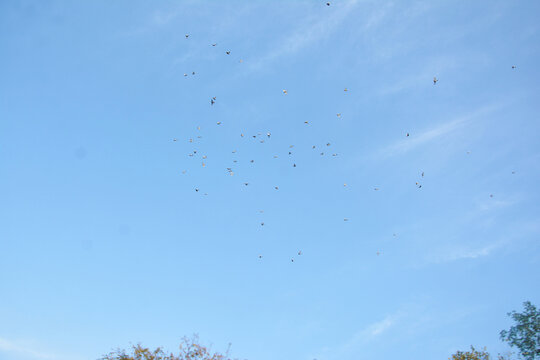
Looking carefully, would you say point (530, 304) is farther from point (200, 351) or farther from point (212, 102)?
point (212, 102)

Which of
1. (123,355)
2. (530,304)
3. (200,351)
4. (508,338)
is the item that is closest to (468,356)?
(508,338)

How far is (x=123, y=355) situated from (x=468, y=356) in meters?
35.3

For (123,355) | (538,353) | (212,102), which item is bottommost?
(538,353)

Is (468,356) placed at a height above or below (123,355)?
below

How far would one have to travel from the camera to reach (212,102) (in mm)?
35938

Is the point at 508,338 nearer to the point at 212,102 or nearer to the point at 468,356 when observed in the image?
the point at 468,356

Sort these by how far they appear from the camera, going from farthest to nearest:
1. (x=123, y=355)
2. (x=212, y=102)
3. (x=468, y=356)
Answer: (x=468, y=356) < (x=123, y=355) < (x=212, y=102)

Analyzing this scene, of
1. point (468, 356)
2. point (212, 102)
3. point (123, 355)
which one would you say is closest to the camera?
point (212, 102)

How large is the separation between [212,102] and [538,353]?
40.3 meters

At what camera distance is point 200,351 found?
134 feet

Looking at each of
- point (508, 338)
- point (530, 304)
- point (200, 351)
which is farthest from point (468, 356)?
point (200, 351)

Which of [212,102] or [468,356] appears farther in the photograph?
[468,356]

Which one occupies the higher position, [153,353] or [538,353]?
[153,353]

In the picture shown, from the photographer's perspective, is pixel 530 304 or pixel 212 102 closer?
pixel 212 102
